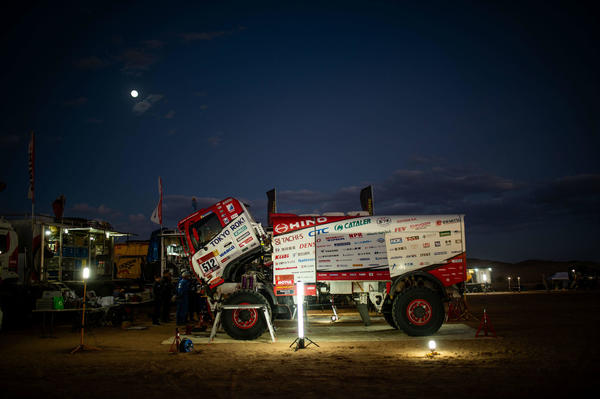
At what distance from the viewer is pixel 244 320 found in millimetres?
11281

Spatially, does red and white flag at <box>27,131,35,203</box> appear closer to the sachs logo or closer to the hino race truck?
the hino race truck

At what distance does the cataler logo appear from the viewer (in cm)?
1176

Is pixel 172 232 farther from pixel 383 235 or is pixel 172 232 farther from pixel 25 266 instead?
pixel 383 235

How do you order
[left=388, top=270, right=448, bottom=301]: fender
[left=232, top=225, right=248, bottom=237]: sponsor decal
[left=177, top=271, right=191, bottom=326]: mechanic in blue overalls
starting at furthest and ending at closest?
[left=177, top=271, right=191, bottom=326]: mechanic in blue overalls, [left=232, top=225, right=248, bottom=237]: sponsor decal, [left=388, top=270, right=448, bottom=301]: fender

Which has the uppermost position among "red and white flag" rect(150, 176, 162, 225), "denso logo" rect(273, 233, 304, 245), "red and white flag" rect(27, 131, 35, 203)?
"red and white flag" rect(27, 131, 35, 203)

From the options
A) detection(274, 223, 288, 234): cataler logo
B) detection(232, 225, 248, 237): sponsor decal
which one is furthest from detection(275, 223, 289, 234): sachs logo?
detection(232, 225, 248, 237): sponsor decal

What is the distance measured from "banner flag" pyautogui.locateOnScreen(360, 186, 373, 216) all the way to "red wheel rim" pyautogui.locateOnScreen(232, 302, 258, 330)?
9.63 m

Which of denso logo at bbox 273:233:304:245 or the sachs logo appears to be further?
the sachs logo

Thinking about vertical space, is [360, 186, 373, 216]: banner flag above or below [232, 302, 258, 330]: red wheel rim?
above

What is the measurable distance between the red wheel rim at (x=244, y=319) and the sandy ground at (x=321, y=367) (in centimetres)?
56

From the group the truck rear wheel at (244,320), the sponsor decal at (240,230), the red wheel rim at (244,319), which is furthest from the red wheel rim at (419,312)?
the sponsor decal at (240,230)

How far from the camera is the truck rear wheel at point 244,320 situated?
439 inches

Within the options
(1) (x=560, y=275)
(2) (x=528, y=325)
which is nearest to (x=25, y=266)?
(2) (x=528, y=325)

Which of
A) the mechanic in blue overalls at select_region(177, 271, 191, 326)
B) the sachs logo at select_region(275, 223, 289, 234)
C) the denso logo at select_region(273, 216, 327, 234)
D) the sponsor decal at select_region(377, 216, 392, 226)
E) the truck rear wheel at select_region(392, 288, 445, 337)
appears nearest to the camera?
the truck rear wheel at select_region(392, 288, 445, 337)
